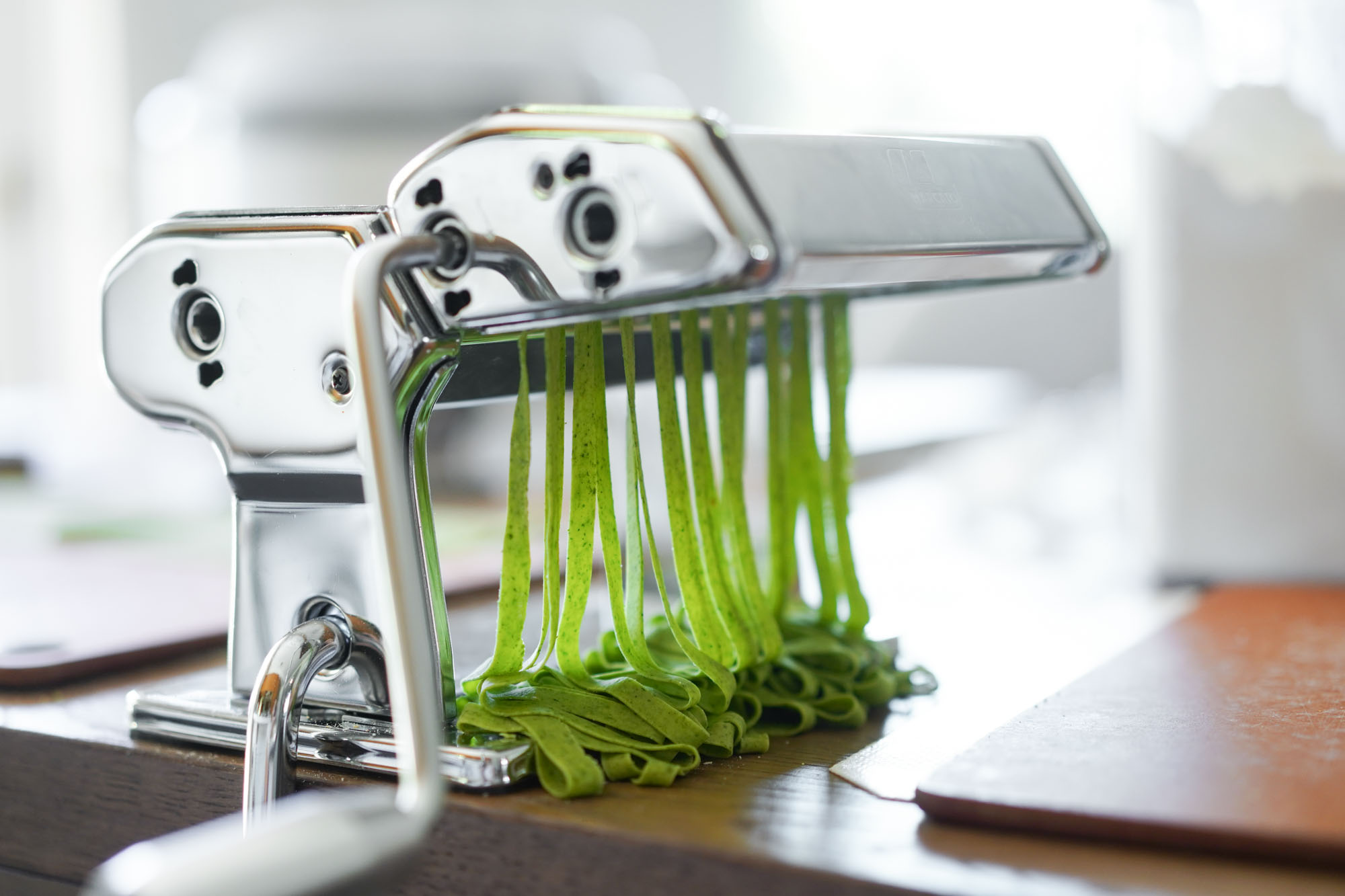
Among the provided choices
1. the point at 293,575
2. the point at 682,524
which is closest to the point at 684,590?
the point at 682,524

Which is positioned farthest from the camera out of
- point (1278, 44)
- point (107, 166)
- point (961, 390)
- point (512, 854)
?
point (107, 166)

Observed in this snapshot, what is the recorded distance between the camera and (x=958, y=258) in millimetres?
411

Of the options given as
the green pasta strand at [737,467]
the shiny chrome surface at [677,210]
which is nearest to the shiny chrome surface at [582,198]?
the shiny chrome surface at [677,210]

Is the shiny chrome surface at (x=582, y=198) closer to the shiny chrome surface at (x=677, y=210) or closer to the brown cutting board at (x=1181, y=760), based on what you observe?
the shiny chrome surface at (x=677, y=210)

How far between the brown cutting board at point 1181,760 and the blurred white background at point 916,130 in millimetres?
195

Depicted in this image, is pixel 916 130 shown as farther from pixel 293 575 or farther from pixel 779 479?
pixel 293 575

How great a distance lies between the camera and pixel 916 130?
45 cm

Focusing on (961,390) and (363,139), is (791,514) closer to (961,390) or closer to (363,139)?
(961,390)

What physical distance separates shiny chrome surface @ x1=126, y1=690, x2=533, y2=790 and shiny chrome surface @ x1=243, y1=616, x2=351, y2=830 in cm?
1

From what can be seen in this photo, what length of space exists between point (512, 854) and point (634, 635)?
3.6 inches

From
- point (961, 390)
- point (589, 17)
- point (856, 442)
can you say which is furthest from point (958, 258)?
point (589, 17)

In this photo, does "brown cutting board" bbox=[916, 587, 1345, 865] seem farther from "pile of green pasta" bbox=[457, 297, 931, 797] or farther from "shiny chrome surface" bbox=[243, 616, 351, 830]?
"shiny chrome surface" bbox=[243, 616, 351, 830]

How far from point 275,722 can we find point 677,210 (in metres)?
0.19

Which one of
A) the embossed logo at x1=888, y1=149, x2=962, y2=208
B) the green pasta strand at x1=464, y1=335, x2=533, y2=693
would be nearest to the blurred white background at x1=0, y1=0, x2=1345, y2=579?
the embossed logo at x1=888, y1=149, x2=962, y2=208
